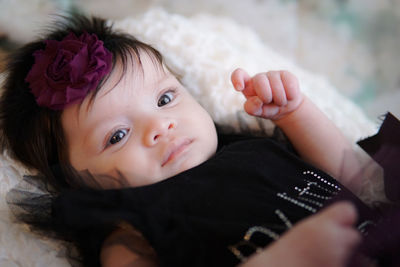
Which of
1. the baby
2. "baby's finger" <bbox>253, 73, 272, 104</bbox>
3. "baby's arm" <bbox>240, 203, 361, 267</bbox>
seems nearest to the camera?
"baby's arm" <bbox>240, 203, 361, 267</bbox>

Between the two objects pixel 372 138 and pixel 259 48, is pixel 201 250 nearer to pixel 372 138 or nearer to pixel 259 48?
pixel 372 138

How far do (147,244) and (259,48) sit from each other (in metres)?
0.77

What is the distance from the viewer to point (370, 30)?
1.47 meters

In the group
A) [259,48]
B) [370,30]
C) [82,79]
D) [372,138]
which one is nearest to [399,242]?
[372,138]

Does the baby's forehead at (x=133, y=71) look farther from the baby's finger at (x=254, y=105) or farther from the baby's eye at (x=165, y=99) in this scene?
the baby's finger at (x=254, y=105)

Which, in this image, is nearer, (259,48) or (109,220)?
(109,220)

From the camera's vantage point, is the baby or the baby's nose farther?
the baby's nose

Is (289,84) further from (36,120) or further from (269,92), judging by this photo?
(36,120)

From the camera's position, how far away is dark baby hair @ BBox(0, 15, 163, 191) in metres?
0.90

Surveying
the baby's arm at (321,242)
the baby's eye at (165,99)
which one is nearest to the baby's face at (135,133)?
the baby's eye at (165,99)

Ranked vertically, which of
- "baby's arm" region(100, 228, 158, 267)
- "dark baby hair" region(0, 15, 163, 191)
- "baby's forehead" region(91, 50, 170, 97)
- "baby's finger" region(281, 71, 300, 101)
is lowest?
"baby's arm" region(100, 228, 158, 267)

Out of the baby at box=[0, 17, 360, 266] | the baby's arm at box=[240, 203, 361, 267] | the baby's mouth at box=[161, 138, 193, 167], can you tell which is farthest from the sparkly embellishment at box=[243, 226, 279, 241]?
the baby's mouth at box=[161, 138, 193, 167]

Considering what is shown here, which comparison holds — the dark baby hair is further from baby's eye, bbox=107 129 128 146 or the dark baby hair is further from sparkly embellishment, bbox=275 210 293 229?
sparkly embellishment, bbox=275 210 293 229

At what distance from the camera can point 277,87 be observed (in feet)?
3.08
